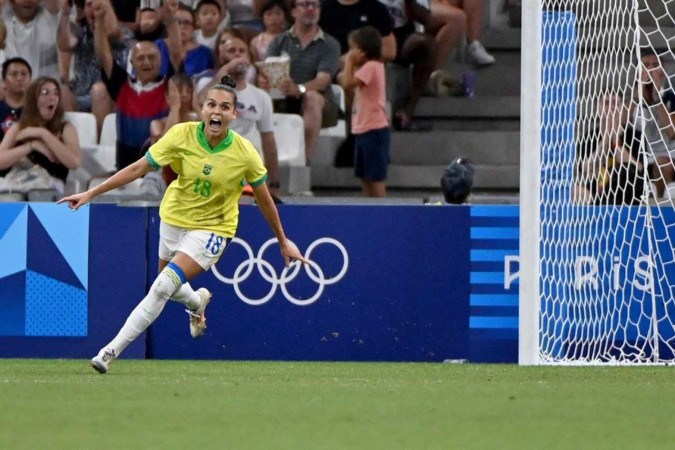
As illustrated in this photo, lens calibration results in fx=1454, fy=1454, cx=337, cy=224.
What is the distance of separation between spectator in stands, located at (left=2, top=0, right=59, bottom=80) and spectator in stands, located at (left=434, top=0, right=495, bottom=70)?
441 cm

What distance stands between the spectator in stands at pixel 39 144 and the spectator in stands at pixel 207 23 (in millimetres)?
1810

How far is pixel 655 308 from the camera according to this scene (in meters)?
12.7

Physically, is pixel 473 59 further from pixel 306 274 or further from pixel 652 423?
pixel 652 423

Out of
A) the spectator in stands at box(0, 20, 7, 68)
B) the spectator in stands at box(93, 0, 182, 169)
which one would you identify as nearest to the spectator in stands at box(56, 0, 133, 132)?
the spectator in stands at box(93, 0, 182, 169)

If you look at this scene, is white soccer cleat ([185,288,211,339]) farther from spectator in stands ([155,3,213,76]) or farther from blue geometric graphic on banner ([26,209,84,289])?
spectator in stands ([155,3,213,76])

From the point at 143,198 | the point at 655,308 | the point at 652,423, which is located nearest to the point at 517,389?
the point at 652,423

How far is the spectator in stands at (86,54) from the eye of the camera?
55.1 ft

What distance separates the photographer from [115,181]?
10.4m

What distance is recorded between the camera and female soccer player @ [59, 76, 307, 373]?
10578 millimetres

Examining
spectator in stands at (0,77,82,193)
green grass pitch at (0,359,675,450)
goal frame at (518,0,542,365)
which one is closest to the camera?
→ green grass pitch at (0,359,675,450)

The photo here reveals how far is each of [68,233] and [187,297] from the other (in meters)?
2.45

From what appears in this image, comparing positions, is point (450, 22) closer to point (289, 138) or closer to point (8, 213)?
point (289, 138)

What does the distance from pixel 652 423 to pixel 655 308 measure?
5643mm

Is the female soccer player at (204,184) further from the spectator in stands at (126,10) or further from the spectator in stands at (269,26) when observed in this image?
the spectator in stands at (126,10)
